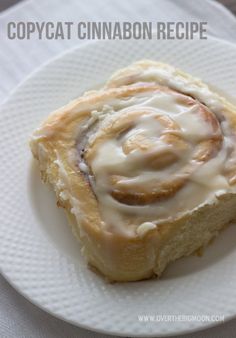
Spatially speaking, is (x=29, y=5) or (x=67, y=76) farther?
(x=29, y=5)

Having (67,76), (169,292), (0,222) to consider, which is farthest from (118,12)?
(169,292)

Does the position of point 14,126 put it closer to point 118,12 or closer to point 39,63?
point 39,63

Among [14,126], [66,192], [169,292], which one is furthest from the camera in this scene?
[14,126]

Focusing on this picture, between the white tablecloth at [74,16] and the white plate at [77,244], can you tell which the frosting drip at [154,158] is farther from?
the white tablecloth at [74,16]

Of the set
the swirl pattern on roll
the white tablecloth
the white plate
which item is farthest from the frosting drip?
the white tablecloth

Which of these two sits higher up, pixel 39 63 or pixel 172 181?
pixel 39 63

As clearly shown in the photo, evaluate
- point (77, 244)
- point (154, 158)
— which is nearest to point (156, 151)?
point (154, 158)
